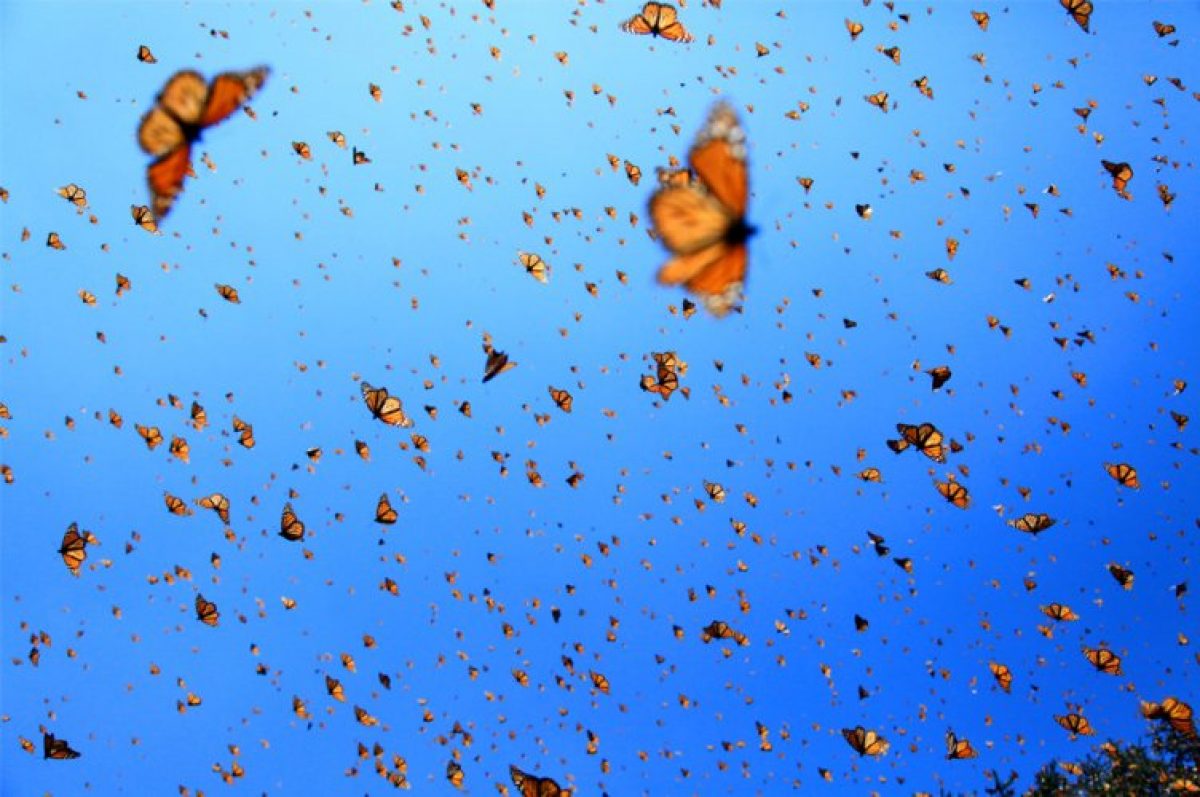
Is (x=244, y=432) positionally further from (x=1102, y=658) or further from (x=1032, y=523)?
(x=1102, y=658)

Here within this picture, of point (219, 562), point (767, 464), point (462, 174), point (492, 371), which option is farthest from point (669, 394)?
point (219, 562)

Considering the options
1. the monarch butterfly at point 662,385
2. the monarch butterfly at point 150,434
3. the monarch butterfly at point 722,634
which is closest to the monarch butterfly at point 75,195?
the monarch butterfly at point 150,434

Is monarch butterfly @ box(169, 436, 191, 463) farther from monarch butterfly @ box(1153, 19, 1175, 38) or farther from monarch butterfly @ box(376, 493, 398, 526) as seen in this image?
monarch butterfly @ box(1153, 19, 1175, 38)

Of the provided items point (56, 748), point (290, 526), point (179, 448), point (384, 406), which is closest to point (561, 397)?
point (384, 406)

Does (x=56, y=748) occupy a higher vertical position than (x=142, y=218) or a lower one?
lower

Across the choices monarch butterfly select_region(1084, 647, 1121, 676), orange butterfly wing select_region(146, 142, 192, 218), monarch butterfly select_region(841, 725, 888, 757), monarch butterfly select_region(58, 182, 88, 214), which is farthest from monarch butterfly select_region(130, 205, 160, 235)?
monarch butterfly select_region(1084, 647, 1121, 676)

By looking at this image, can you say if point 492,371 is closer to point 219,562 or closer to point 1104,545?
point 219,562

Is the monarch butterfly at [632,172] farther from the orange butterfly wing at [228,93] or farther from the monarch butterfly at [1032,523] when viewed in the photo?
the monarch butterfly at [1032,523]
